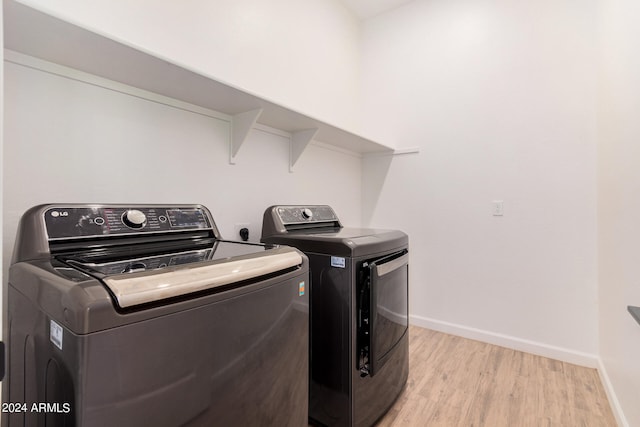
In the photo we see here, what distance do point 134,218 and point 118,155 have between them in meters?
0.40

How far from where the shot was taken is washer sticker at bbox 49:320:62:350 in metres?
0.60

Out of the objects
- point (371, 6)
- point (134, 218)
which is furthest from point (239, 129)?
point (371, 6)

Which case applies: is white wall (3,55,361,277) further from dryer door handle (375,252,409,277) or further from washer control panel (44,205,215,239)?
dryer door handle (375,252,409,277)

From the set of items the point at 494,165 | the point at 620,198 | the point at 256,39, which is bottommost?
the point at 620,198

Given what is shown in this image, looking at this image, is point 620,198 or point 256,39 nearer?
point 620,198

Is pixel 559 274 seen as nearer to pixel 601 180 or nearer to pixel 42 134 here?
pixel 601 180

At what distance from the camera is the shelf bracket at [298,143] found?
6.74 feet

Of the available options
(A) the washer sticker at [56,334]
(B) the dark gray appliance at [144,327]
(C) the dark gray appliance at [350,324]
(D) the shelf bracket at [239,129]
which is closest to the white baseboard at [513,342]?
(C) the dark gray appliance at [350,324]

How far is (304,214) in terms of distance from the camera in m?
1.87

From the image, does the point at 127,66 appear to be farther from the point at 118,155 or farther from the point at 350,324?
the point at 350,324

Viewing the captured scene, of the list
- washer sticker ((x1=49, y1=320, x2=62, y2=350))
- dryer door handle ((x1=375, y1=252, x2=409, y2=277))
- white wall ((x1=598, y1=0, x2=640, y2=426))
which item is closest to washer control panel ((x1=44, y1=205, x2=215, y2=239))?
washer sticker ((x1=49, y1=320, x2=62, y2=350))

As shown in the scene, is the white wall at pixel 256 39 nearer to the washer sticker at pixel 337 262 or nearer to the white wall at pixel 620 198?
the washer sticker at pixel 337 262

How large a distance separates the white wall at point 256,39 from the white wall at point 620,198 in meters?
1.51

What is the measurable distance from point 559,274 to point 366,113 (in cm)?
214
